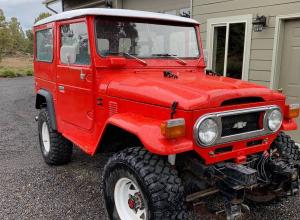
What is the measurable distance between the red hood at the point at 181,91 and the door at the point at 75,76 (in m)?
0.45

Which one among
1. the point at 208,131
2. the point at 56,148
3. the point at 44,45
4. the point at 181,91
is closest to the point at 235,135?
the point at 208,131

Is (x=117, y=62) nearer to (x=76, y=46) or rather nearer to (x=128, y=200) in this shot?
(x=76, y=46)

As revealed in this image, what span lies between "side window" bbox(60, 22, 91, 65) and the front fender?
1.12 meters

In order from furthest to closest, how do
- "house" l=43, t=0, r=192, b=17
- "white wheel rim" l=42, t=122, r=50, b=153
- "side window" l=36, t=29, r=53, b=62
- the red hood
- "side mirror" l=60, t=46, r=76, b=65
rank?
1. "house" l=43, t=0, r=192, b=17
2. "white wheel rim" l=42, t=122, r=50, b=153
3. "side window" l=36, t=29, r=53, b=62
4. "side mirror" l=60, t=46, r=76, b=65
5. the red hood

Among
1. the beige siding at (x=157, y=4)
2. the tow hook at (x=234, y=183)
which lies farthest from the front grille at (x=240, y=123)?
the beige siding at (x=157, y=4)

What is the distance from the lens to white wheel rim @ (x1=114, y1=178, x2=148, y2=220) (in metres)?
2.86

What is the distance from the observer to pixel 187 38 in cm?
409

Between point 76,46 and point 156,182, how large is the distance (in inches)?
79.9

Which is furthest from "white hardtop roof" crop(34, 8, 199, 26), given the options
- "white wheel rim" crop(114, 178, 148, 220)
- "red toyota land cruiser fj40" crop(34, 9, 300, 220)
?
"white wheel rim" crop(114, 178, 148, 220)

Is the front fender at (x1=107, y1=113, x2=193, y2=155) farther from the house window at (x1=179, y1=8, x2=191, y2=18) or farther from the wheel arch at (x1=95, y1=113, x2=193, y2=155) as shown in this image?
the house window at (x1=179, y1=8, x2=191, y2=18)

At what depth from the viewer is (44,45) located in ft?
15.6

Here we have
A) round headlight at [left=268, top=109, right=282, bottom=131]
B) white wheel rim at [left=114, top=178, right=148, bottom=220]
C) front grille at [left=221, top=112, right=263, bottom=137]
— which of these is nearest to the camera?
front grille at [left=221, top=112, right=263, bottom=137]

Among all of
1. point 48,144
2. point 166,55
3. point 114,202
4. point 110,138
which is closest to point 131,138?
point 110,138

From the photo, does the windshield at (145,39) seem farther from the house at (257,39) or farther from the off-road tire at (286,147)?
the house at (257,39)
